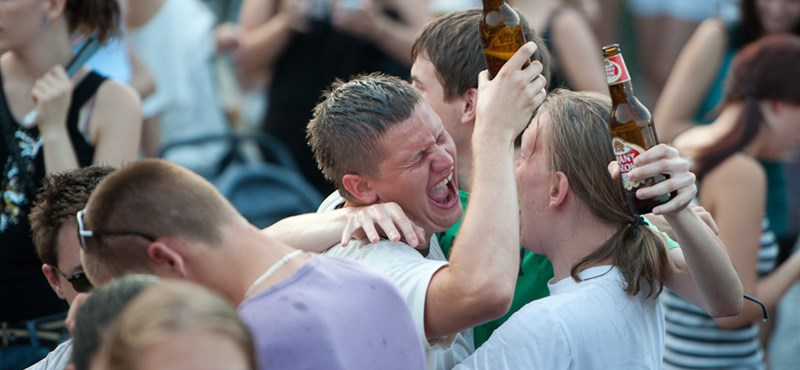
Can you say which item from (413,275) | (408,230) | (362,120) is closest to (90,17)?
(362,120)

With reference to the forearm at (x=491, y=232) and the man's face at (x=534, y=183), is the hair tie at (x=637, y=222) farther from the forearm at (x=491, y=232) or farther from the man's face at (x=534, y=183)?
the forearm at (x=491, y=232)

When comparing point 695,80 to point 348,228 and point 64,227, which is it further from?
point 64,227

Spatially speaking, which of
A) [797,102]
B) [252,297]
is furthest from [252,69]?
[252,297]

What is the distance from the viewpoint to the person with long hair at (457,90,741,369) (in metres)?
2.76

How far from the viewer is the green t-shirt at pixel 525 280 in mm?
3227

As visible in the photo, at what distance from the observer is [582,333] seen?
9.14 ft

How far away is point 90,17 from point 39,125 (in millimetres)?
522

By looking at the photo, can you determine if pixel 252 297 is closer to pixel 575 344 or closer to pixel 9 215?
pixel 575 344

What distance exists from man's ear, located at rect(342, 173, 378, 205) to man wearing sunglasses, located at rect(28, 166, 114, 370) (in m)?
0.71

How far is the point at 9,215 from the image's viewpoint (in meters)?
3.93

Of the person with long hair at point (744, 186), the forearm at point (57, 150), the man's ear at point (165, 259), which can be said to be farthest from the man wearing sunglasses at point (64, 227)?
→ the person with long hair at point (744, 186)

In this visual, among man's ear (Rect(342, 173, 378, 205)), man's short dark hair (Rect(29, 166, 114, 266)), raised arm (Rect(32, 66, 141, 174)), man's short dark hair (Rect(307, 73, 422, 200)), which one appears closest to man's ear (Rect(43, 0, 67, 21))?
raised arm (Rect(32, 66, 141, 174))

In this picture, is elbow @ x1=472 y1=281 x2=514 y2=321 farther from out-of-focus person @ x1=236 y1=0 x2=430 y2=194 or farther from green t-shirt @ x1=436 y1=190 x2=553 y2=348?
out-of-focus person @ x1=236 y1=0 x2=430 y2=194

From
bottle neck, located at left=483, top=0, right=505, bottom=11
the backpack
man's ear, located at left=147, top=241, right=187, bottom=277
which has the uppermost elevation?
bottle neck, located at left=483, top=0, right=505, bottom=11
